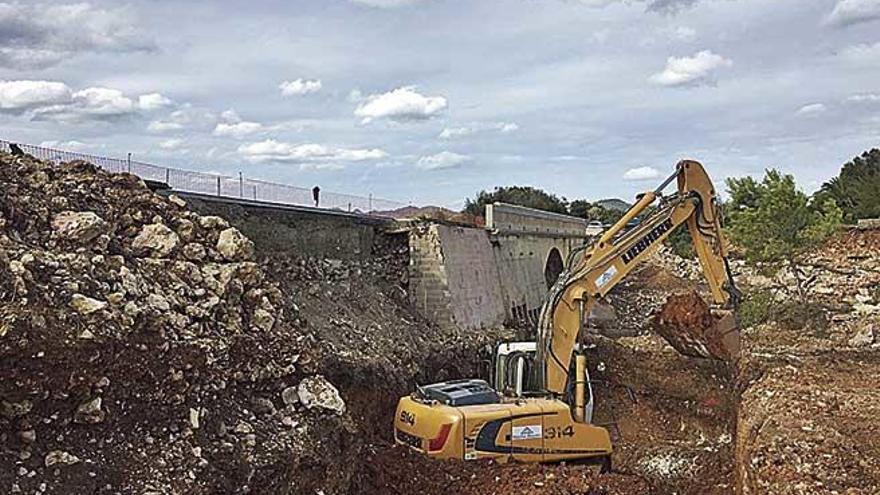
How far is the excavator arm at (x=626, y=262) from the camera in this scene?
1351cm

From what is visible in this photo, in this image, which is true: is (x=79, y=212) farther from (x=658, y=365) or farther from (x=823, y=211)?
(x=823, y=211)

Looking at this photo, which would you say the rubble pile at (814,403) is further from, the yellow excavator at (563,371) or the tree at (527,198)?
the tree at (527,198)

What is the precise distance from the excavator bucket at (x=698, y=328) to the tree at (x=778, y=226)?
48.3 feet

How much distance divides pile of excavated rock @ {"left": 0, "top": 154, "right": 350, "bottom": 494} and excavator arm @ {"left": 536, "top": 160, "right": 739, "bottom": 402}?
11.5 feet

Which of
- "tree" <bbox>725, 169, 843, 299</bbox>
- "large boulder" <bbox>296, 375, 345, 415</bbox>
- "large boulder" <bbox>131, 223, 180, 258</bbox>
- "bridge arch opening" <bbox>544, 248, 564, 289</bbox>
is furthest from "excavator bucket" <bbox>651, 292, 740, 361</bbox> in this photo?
"bridge arch opening" <bbox>544, 248, 564, 289</bbox>

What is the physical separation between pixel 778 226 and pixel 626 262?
Result: 63.8ft

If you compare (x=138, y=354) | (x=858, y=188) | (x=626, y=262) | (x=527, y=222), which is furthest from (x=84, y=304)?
(x=858, y=188)

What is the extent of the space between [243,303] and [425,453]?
3.36 m

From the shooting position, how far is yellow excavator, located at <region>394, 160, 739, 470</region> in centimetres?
1155

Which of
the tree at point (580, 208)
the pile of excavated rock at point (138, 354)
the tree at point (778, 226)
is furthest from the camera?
the tree at point (580, 208)

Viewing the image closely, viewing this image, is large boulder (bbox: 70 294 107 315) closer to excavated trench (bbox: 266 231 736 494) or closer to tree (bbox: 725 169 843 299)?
excavated trench (bbox: 266 231 736 494)

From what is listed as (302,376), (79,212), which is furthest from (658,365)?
(79,212)

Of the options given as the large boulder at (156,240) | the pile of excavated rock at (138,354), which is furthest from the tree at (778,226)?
the large boulder at (156,240)

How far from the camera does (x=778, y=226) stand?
32.1 metres
